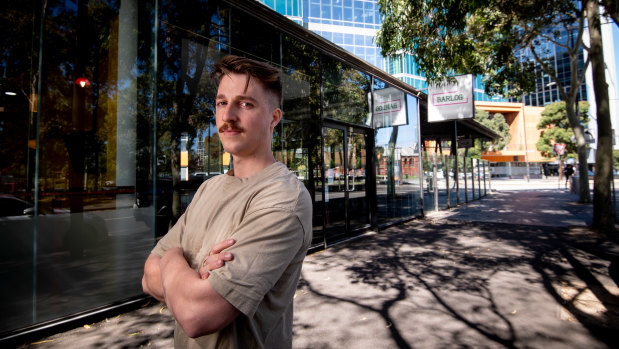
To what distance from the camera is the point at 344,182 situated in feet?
25.0

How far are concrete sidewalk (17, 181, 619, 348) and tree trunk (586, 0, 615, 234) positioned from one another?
0.88 metres

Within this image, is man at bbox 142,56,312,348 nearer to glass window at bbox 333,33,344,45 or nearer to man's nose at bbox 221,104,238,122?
man's nose at bbox 221,104,238,122

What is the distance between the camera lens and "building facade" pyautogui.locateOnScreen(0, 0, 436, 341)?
3566 mm

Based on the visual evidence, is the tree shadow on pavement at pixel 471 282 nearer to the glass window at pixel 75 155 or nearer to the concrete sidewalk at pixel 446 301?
the concrete sidewalk at pixel 446 301

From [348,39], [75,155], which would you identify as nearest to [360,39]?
[348,39]

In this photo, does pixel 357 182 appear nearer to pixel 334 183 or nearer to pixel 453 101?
pixel 334 183

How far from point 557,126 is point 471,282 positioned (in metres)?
44.2

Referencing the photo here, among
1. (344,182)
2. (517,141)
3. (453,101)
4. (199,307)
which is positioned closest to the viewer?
(199,307)

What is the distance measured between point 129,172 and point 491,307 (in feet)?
17.0

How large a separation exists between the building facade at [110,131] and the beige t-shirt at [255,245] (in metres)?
3.42

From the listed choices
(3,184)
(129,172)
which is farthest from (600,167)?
(3,184)

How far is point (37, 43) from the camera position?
3.69 m

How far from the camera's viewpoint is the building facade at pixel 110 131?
357 cm

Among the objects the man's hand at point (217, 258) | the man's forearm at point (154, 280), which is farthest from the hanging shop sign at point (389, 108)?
the man's hand at point (217, 258)
